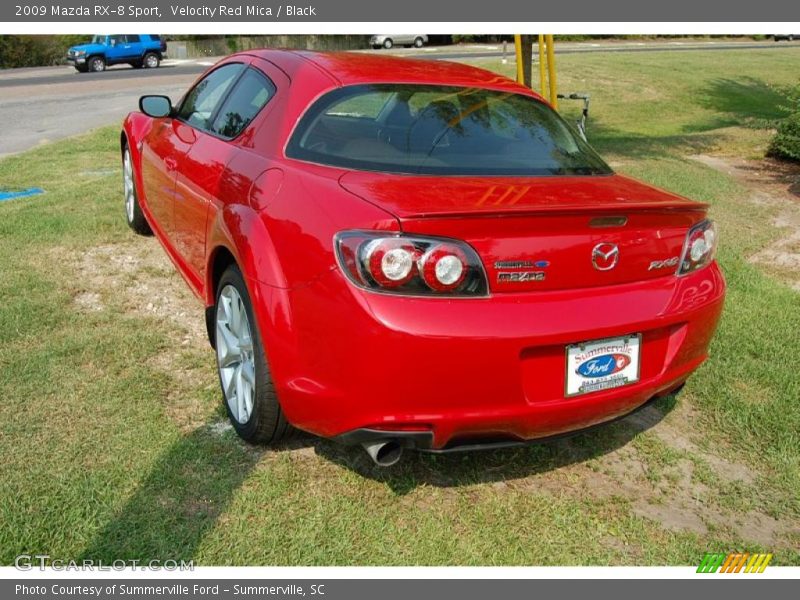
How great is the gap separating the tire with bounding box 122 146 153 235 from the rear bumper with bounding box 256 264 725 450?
11.6ft

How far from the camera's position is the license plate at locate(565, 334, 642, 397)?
252 centimetres

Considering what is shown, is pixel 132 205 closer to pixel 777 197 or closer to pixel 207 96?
pixel 207 96

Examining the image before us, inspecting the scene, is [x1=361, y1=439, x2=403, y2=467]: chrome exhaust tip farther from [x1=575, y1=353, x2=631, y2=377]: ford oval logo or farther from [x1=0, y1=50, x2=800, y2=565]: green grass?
[x1=575, y1=353, x2=631, y2=377]: ford oval logo

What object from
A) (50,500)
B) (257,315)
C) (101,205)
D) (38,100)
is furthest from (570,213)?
(38,100)

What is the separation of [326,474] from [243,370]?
22.2 inches

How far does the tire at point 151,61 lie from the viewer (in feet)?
106

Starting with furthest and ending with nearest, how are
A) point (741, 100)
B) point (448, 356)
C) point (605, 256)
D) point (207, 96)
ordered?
1. point (741, 100)
2. point (207, 96)
3. point (605, 256)
4. point (448, 356)

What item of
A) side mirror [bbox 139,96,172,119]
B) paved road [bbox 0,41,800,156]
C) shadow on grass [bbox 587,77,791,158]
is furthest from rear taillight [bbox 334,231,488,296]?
paved road [bbox 0,41,800,156]

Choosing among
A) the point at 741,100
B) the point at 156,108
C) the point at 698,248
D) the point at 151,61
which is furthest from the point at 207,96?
the point at 151,61

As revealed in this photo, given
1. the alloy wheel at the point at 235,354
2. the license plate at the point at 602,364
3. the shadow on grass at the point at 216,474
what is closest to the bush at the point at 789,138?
the shadow on grass at the point at 216,474

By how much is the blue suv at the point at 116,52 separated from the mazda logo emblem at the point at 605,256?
31216mm

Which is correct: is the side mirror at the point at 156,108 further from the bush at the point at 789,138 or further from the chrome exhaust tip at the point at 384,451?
the bush at the point at 789,138

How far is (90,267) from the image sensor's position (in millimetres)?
5211

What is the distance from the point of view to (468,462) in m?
3.10
